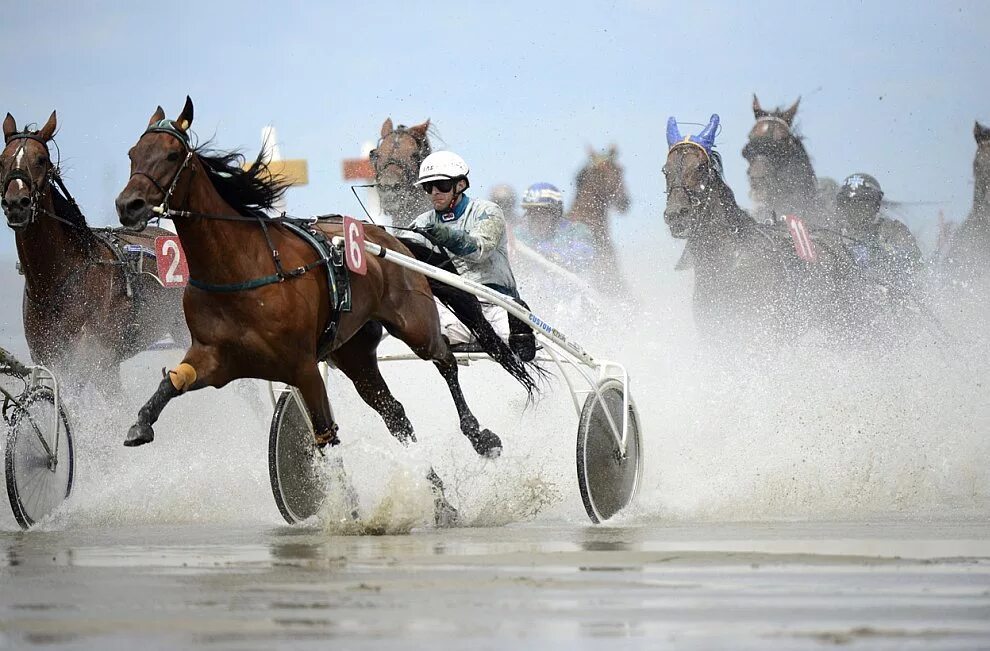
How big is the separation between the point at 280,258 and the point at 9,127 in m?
2.91

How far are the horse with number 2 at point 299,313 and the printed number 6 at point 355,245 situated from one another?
1cm

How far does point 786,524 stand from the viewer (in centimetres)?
791

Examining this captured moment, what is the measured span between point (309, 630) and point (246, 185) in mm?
3767

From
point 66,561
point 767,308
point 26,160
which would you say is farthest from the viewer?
point 767,308

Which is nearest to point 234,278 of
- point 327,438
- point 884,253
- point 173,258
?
point 327,438

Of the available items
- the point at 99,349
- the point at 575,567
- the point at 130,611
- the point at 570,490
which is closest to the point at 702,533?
the point at 575,567

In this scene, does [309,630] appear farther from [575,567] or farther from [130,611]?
[575,567]

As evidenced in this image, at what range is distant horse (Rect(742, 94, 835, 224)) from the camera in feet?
52.7

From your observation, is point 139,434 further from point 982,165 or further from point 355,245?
point 982,165

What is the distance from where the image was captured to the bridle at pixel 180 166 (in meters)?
7.02

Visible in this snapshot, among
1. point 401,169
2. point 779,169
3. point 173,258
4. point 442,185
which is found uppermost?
point 779,169

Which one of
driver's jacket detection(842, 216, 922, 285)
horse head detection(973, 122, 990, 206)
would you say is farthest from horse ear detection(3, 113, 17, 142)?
horse head detection(973, 122, 990, 206)

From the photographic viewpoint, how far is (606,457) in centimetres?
865

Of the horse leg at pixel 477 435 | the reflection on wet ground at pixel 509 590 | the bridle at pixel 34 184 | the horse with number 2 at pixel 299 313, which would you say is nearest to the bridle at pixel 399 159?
the bridle at pixel 34 184
